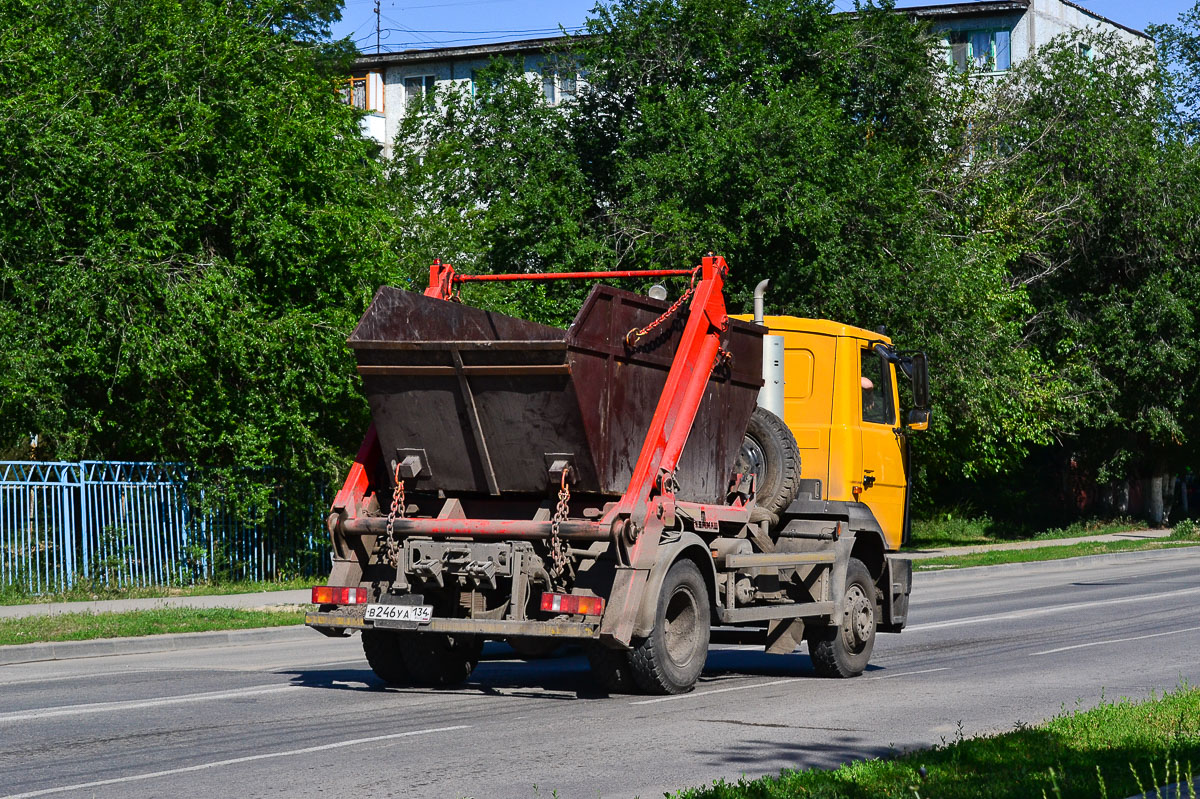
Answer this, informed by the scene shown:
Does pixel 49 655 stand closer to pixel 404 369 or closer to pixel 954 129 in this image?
pixel 404 369

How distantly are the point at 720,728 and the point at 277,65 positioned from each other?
682 inches

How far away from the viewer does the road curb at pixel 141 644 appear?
46.5ft

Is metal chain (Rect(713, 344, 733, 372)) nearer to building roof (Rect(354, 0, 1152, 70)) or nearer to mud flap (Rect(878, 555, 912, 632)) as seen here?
mud flap (Rect(878, 555, 912, 632))

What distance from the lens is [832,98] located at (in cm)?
3102

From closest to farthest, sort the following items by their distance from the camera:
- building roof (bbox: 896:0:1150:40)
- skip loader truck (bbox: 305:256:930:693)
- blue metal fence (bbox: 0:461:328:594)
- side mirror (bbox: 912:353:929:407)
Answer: skip loader truck (bbox: 305:256:930:693) < side mirror (bbox: 912:353:929:407) < blue metal fence (bbox: 0:461:328:594) < building roof (bbox: 896:0:1150:40)

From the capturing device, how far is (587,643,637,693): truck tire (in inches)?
401

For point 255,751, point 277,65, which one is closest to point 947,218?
point 277,65

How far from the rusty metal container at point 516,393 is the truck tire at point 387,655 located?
3.98ft

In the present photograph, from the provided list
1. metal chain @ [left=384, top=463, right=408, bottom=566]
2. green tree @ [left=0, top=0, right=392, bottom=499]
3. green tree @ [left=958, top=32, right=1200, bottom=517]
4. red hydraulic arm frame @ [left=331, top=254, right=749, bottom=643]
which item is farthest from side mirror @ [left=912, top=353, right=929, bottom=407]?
green tree @ [left=958, top=32, right=1200, bottom=517]

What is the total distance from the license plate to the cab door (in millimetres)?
4335

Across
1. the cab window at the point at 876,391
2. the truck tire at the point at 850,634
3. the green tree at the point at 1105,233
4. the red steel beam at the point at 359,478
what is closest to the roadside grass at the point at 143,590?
the red steel beam at the point at 359,478

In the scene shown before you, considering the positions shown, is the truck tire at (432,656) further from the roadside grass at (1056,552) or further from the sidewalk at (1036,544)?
the sidewalk at (1036,544)

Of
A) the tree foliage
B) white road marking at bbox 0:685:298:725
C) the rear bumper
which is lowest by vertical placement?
white road marking at bbox 0:685:298:725

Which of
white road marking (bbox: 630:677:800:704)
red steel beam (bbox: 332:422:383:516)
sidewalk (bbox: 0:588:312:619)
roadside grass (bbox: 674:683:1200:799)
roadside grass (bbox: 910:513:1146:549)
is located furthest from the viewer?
roadside grass (bbox: 910:513:1146:549)
